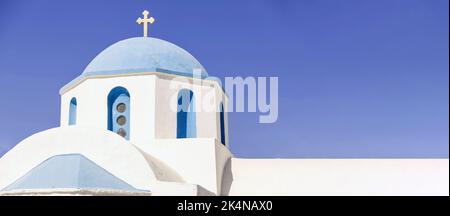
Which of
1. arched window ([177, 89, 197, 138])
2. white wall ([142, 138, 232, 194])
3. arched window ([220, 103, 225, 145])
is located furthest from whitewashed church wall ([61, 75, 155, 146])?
arched window ([220, 103, 225, 145])

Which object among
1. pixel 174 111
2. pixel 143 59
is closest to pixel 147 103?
pixel 174 111

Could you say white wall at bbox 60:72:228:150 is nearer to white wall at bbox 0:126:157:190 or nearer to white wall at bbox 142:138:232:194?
white wall at bbox 142:138:232:194

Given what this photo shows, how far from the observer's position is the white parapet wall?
498 inches

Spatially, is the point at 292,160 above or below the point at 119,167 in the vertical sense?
above

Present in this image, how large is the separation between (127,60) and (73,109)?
1.90 metres

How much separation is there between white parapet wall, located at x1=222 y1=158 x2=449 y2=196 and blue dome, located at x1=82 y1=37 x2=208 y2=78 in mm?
2462

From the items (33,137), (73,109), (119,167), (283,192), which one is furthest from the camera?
(73,109)

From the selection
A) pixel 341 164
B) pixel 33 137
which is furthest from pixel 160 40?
pixel 341 164

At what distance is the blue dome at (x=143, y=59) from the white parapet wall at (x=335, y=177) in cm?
246

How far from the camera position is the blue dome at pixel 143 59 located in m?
12.7

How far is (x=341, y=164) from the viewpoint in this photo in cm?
1331

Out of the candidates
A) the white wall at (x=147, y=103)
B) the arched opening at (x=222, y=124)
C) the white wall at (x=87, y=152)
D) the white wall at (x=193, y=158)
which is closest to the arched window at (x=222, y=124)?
the arched opening at (x=222, y=124)

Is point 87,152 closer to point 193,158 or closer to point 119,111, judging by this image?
point 193,158
